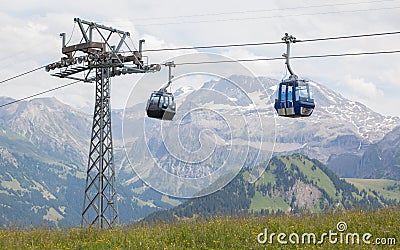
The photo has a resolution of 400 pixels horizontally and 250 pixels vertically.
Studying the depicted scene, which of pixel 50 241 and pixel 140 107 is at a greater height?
pixel 140 107

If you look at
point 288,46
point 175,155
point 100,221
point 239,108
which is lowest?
point 100,221

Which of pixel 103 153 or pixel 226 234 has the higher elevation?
pixel 103 153

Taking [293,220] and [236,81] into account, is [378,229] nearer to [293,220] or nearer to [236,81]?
[293,220]

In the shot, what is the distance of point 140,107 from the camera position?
2317cm

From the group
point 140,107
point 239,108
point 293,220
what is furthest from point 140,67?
point 293,220

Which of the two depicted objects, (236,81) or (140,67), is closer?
(236,81)

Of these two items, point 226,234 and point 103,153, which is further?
point 103,153

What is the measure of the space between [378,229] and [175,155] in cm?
715

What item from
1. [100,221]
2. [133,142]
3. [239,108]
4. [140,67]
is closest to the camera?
[239,108]

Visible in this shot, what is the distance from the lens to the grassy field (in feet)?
52.1

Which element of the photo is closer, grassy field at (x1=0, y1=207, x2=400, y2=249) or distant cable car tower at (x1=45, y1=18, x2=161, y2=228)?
grassy field at (x1=0, y1=207, x2=400, y2=249)

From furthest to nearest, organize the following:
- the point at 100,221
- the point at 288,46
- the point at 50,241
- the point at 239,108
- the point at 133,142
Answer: the point at 100,221, the point at 133,142, the point at 288,46, the point at 239,108, the point at 50,241

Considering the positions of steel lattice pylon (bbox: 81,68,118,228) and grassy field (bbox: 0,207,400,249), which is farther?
steel lattice pylon (bbox: 81,68,118,228)

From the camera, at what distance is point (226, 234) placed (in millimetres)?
16812
